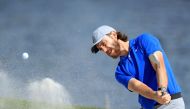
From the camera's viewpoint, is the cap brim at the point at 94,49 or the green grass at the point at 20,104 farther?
the green grass at the point at 20,104

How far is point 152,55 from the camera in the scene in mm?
6016

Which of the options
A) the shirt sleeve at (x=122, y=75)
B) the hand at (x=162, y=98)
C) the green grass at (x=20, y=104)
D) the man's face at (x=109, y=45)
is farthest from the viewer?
the green grass at (x=20, y=104)

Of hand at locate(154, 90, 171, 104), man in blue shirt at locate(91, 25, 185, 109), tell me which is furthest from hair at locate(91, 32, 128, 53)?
hand at locate(154, 90, 171, 104)

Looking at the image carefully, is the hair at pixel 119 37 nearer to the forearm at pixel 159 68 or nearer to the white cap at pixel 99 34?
the white cap at pixel 99 34

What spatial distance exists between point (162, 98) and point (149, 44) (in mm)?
598

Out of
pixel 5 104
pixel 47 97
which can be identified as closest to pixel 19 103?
pixel 5 104

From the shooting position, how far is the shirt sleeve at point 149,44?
20.0 feet

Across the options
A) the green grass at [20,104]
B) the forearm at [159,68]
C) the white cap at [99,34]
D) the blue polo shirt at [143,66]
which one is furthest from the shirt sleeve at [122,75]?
the green grass at [20,104]

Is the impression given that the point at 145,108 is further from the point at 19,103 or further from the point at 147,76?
the point at 19,103

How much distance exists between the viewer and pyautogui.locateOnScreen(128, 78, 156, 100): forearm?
587cm

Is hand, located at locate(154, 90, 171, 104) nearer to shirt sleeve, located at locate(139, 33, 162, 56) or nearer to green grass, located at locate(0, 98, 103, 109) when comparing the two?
shirt sleeve, located at locate(139, 33, 162, 56)

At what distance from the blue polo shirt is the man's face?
23 centimetres

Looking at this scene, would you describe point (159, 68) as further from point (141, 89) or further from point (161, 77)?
point (141, 89)

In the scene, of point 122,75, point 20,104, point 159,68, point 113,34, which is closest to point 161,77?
point 159,68
